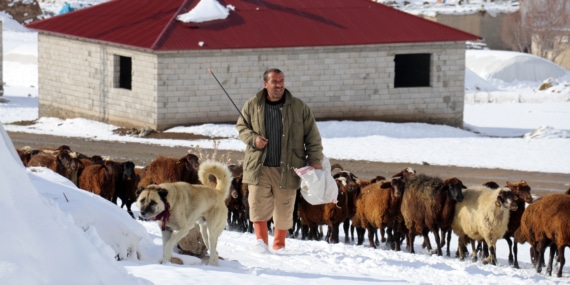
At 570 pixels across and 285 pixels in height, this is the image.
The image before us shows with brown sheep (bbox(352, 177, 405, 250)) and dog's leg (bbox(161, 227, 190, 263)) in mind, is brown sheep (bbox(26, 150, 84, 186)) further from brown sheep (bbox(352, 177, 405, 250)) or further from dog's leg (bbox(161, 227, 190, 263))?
dog's leg (bbox(161, 227, 190, 263))

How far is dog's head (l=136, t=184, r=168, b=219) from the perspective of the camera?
10.5m

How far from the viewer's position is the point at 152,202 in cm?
1049

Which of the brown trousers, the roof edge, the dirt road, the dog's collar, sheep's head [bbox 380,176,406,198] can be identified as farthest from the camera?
the roof edge

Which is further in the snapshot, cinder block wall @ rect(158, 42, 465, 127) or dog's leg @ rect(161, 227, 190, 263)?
cinder block wall @ rect(158, 42, 465, 127)

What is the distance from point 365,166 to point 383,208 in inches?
411

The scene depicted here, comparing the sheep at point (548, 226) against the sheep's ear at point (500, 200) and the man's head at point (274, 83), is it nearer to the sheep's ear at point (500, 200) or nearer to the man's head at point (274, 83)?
the sheep's ear at point (500, 200)

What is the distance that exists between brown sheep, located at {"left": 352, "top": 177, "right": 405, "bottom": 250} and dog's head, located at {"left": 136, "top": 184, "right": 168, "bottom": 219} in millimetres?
5638

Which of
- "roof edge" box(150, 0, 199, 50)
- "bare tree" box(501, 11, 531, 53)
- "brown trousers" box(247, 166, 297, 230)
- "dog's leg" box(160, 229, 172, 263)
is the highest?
"bare tree" box(501, 11, 531, 53)

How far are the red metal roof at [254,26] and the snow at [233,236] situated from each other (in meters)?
2.37

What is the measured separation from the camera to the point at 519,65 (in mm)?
64188

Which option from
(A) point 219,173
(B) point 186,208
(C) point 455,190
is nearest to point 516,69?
(C) point 455,190

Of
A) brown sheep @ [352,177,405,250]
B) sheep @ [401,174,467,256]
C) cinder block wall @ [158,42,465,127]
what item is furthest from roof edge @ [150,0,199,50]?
sheep @ [401,174,467,256]

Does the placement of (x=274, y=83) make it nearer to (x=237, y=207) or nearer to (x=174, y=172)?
(x=237, y=207)

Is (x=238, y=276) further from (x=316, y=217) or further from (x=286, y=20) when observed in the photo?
(x=286, y=20)
